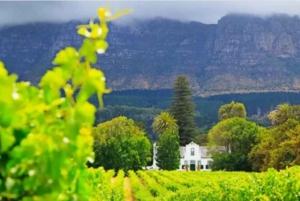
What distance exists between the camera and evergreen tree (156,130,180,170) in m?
70.7

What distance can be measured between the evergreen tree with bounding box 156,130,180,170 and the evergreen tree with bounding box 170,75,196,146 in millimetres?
16547

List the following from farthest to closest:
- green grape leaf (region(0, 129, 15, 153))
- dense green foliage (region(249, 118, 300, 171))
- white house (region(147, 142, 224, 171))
A: 1. white house (region(147, 142, 224, 171))
2. dense green foliage (region(249, 118, 300, 171))
3. green grape leaf (region(0, 129, 15, 153))

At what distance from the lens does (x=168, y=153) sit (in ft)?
233

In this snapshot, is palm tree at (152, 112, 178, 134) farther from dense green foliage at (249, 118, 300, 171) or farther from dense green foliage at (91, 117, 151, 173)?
dense green foliage at (249, 118, 300, 171)

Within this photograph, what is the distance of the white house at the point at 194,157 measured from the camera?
278 feet

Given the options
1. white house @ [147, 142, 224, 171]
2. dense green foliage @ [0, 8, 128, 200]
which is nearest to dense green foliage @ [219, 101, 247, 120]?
white house @ [147, 142, 224, 171]

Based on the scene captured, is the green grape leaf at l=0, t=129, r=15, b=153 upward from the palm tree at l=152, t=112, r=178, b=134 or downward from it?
downward

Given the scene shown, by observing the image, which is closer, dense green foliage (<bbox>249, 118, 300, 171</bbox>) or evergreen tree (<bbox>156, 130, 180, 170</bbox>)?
dense green foliage (<bbox>249, 118, 300, 171</bbox>)

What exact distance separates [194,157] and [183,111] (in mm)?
7434

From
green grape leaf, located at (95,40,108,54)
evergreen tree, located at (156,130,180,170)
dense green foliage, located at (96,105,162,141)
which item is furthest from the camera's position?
dense green foliage, located at (96,105,162,141)

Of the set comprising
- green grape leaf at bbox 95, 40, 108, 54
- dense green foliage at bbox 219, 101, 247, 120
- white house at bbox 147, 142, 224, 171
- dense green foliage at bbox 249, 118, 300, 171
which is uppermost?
dense green foliage at bbox 219, 101, 247, 120

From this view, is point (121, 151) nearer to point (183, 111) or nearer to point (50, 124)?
point (183, 111)

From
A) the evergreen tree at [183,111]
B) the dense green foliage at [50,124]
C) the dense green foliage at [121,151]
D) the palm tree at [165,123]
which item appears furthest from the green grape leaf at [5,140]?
the evergreen tree at [183,111]

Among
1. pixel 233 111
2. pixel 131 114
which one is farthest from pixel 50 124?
pixel 131 114
